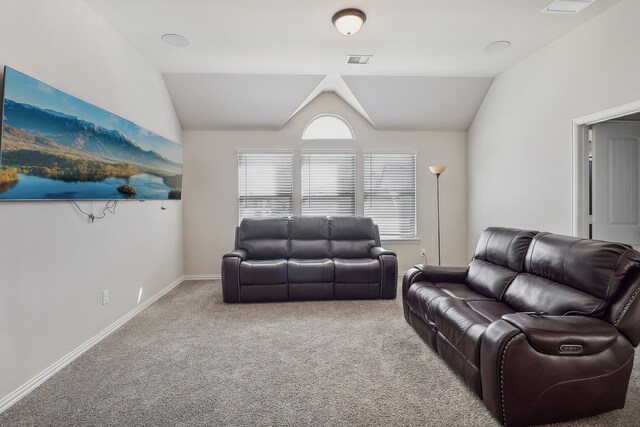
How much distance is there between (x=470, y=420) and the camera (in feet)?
6.06

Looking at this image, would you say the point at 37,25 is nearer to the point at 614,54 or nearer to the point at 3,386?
the point at 3,386

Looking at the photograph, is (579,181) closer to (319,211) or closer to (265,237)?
(319,211)

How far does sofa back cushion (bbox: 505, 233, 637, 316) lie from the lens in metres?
1.90

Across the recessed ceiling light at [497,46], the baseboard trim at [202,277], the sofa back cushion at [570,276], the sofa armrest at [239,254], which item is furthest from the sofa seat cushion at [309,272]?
the recessed ceiling light at [497,46]

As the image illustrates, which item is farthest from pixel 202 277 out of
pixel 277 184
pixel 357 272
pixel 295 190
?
pixel 357 272

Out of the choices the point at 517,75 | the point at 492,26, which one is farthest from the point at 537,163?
the point at 492,26

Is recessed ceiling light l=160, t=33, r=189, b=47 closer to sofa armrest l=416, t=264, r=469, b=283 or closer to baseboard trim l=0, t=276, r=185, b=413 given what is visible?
baseboard trim l=0, t=276, r=185, b=413

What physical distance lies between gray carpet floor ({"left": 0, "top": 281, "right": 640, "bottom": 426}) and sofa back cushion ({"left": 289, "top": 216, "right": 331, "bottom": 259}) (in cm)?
121

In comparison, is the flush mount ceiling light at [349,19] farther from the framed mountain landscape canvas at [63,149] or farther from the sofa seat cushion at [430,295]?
the sofa seat cushion at [430,295]

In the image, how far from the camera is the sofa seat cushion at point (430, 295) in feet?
8.71

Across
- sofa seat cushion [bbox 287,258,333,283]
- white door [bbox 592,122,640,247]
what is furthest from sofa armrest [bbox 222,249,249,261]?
white door [bbox 592,122,640,247]

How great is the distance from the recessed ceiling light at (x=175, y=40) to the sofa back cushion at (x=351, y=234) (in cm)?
276

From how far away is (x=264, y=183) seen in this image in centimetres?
534

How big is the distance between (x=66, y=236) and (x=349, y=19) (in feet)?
9.49
